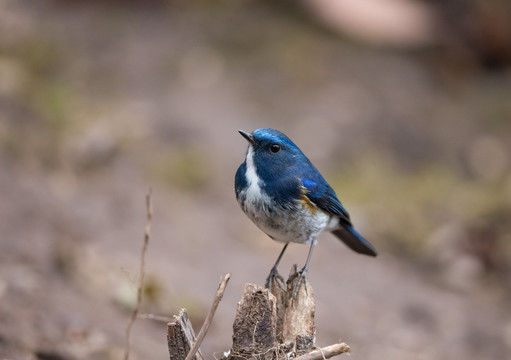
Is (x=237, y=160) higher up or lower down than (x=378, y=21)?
lower down

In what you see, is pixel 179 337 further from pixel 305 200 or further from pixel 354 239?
pixel 354 239

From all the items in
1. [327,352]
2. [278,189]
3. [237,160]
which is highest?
[237,160]

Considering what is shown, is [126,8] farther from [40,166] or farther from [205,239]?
[205,239]

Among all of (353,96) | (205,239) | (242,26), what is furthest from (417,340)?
(242,26)

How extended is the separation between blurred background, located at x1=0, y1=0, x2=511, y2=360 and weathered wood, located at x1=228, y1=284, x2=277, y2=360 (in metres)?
1.44

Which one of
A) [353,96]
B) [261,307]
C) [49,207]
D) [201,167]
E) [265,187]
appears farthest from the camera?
[353,96]

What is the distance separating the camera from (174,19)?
9.92m

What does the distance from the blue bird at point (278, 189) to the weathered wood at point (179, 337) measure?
2.62 ft

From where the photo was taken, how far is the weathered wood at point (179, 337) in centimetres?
275

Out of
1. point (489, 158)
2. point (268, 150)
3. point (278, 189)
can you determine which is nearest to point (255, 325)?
point (278, 189)

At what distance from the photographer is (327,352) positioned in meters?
2.68

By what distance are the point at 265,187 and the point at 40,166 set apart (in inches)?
167

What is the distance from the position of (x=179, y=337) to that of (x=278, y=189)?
110 centimetres

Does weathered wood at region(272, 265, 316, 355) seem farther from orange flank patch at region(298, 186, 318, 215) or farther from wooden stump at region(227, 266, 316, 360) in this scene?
A: orange flank patch at region(298, 186, 318, 215)
